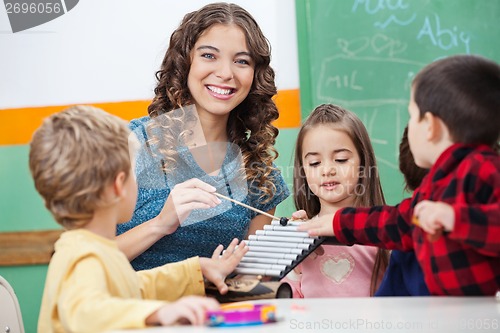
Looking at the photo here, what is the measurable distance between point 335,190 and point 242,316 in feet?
3.34

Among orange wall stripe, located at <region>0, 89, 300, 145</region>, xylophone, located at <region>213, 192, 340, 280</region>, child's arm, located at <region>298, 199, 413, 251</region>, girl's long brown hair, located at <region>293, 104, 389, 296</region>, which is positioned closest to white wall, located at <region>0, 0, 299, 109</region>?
orange wall stripe, located at <region>0, 89, 300, 145</region>

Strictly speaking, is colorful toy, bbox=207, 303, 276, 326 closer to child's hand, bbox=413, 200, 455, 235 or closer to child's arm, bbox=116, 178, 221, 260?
child's hand, bbox=413, 200, 455, 235

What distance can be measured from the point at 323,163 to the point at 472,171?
0.86 metres

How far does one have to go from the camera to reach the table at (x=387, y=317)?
1203 mm

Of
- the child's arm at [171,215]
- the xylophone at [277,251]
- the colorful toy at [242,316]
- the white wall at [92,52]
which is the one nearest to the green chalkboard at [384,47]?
the white wall at [92,52]

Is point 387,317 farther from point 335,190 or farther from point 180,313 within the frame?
point 335,190

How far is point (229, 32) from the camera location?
2348 millimetres

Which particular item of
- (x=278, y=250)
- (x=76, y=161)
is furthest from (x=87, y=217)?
(x=278, y=250)

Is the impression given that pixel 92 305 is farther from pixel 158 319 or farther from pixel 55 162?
pixel 55 162

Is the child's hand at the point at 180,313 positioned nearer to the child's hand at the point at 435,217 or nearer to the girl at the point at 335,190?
the child's hand at the point at 435,217

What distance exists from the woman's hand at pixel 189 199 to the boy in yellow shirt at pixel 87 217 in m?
0.47

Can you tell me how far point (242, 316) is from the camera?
1.21 metres

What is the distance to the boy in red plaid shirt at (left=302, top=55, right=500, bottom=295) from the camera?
130 cm

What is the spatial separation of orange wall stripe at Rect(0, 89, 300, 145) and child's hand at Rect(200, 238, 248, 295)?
6.05 feet
